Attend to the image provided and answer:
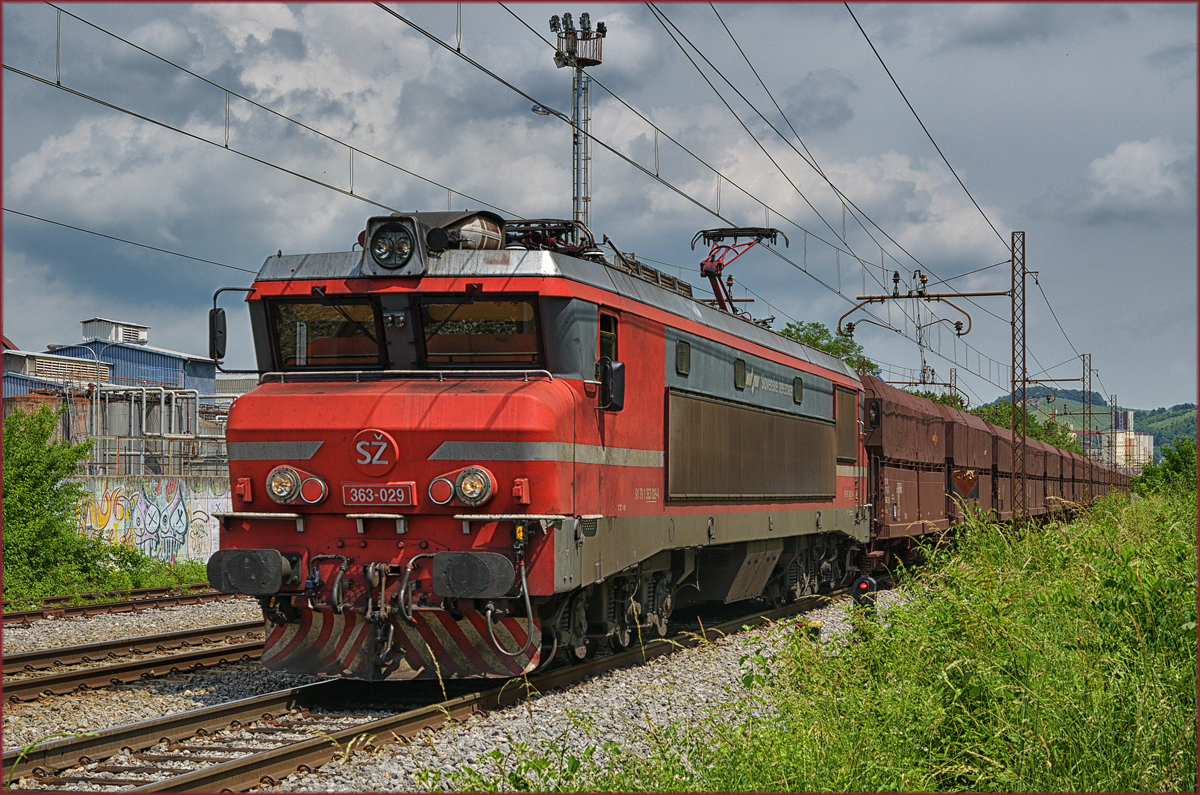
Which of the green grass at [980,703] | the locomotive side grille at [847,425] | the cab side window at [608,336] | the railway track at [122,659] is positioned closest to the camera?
the green grass at [980,703]

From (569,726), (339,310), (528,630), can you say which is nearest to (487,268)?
(339,310)

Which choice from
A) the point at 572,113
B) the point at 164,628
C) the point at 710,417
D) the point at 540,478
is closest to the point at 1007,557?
the point at 710,417

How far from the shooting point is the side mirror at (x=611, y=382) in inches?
415

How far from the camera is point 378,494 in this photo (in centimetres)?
974

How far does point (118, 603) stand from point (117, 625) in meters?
2.00

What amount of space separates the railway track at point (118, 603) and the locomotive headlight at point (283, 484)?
21.9 feet

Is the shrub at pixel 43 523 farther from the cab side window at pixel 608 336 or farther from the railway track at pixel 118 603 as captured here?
the cab side window at pixel 608 336

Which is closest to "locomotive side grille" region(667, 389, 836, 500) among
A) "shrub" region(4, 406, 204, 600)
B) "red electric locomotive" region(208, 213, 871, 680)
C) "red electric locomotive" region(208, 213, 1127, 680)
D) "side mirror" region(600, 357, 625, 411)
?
"red electric locomotive" region(208, 213, 1127, 680)

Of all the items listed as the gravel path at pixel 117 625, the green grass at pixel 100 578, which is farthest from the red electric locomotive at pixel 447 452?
the green grass at pixel 100 578

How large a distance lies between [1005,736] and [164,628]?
12.3 metres

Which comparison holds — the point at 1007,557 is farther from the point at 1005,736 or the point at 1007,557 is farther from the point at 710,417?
the point at 1005,736

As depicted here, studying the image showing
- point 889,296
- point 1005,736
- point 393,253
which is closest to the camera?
point 1005,736

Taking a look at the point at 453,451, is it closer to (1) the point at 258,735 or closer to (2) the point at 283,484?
(2) the point at 283,484

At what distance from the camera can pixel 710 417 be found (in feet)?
44.2
